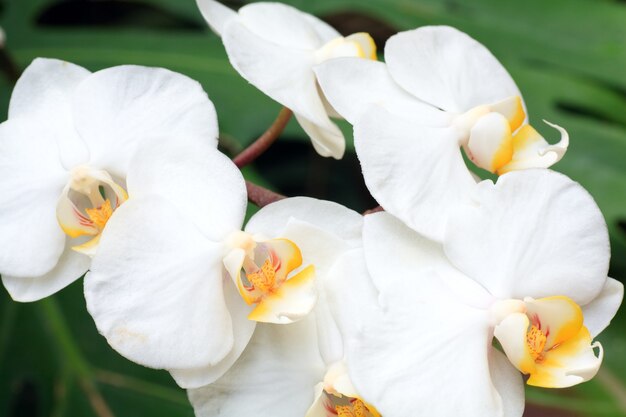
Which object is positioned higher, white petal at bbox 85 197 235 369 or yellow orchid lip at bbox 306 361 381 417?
white petal at bbox 85 197 235 369

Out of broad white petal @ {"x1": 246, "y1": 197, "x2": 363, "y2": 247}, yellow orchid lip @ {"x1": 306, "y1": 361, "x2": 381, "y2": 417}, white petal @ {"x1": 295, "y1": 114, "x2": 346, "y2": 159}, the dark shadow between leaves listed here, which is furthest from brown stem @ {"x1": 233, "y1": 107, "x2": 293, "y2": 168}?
the dark shadow between leaves

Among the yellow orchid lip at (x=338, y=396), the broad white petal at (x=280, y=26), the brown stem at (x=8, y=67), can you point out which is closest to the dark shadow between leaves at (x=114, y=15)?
the brown stem at (x=8, y=67)

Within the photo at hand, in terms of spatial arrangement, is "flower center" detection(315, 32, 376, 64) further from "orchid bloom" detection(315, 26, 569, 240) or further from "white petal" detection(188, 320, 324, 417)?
"white petal" detection(188, 320, 324, 417)

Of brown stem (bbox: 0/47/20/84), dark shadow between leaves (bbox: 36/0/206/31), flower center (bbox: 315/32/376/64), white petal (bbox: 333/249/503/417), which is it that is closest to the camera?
white petal (bbox: 333/249/503/417)

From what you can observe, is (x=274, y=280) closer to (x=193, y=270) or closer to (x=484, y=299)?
(x=193, y=270)

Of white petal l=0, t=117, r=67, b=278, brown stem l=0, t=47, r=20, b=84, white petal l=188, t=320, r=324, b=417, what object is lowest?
brown stem l=0, t=47, r=20, b=84

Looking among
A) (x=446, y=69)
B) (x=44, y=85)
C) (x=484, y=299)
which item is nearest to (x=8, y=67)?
(x=44, y=85)

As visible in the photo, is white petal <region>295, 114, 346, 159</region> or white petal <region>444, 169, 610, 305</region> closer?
white petal <region>444, 169, 610, 305</region>

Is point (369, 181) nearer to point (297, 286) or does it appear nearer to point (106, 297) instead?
point (297, 286)
